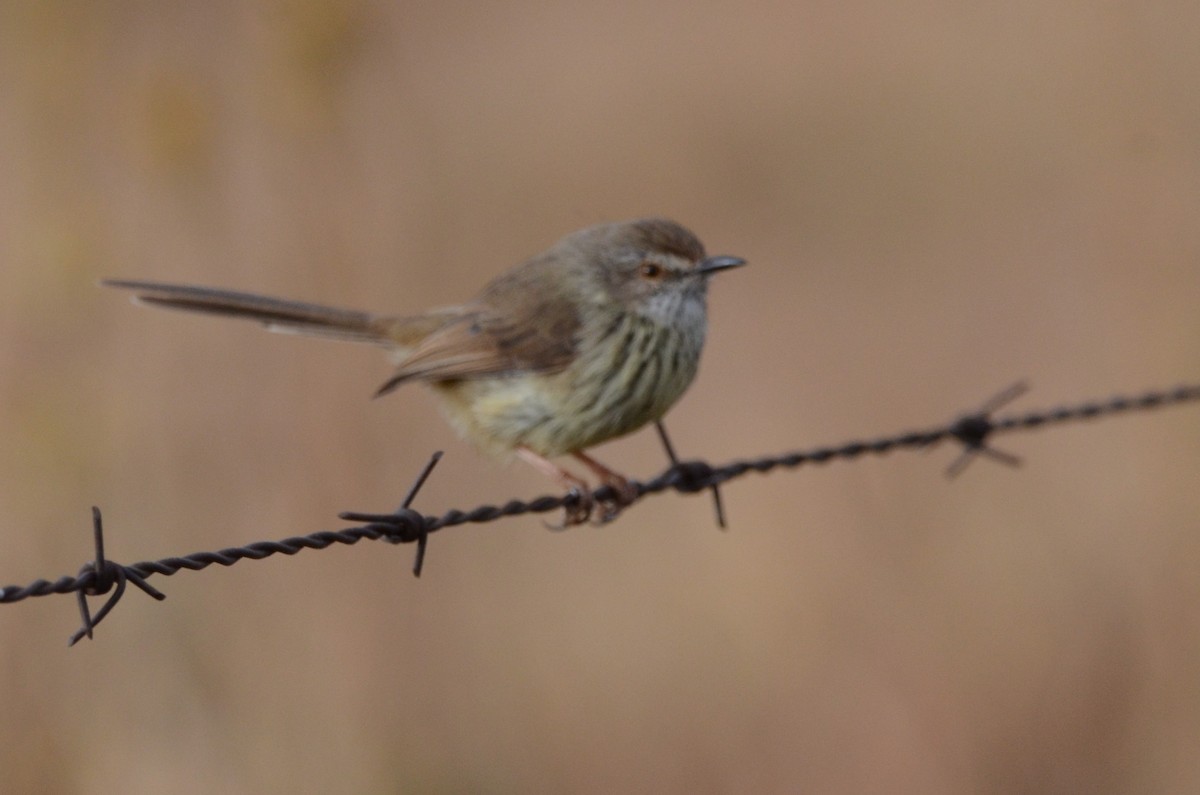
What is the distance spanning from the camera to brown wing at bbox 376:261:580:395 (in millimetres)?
5422

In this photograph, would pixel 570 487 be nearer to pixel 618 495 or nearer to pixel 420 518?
pixel 618 495

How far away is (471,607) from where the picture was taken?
726 cm

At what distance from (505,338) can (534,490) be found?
3.76 meters

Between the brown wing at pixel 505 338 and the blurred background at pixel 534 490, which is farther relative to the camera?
the brown wing at pixel 505 338

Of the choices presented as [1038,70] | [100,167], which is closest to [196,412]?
[100,167]

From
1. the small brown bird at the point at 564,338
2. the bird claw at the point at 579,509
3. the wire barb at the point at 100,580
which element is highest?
the small brown bird at the point at 564,338

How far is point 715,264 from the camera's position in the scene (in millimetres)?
5578

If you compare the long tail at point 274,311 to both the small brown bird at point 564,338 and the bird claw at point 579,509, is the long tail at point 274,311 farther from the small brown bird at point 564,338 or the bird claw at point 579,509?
the bird claw at point 579,509

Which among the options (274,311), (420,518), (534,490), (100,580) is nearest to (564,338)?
(274,311)

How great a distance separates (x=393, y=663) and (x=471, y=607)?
1404 millimetres

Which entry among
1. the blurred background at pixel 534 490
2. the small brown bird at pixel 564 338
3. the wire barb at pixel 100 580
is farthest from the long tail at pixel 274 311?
the wire barb at pixel 100 580

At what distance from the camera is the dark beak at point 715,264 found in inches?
217

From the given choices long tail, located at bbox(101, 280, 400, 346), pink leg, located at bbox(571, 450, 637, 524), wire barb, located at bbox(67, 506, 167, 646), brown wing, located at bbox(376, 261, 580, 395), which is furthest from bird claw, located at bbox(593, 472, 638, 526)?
wire barb, located at bbox(67, 506, 167, 646)

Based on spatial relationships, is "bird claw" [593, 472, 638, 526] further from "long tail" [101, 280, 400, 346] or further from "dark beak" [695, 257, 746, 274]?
"long tail" [101, 280, 400, 346]
